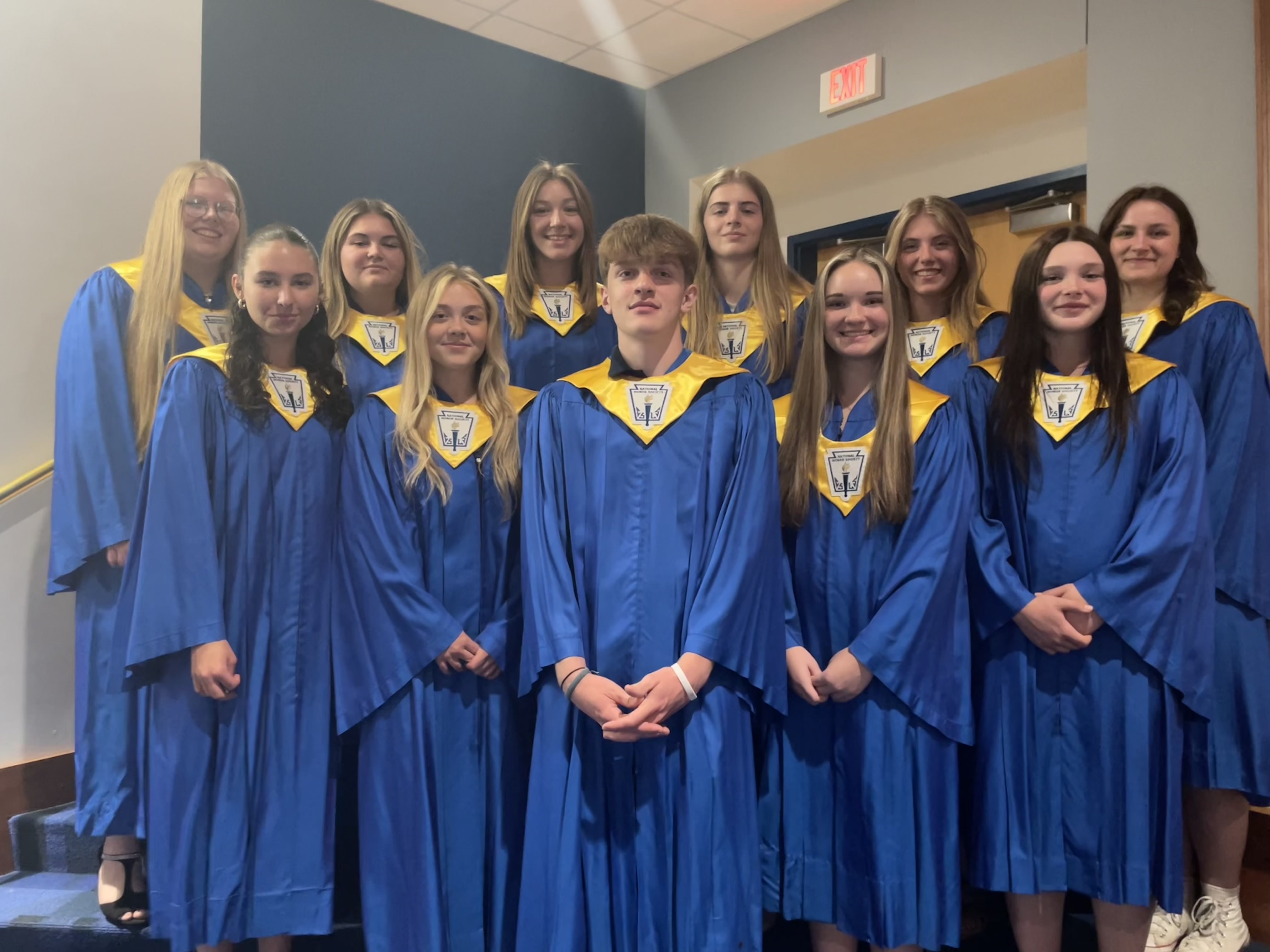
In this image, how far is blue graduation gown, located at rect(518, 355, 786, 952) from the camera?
193 centimetres

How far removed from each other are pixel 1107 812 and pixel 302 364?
7.15 feet

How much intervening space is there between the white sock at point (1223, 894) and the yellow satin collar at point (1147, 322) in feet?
4.81

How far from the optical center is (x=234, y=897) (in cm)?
211

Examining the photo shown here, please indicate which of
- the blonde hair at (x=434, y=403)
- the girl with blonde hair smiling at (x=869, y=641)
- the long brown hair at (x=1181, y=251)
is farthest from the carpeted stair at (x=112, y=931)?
the long brown hair at (x=1181, y=251)

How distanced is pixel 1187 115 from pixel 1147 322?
5.04ft

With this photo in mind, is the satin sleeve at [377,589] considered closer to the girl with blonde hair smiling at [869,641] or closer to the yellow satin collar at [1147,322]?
the girl with blonde hair smiling at [869,641]

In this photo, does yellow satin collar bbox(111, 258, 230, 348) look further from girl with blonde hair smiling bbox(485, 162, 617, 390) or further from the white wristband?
the white wristband

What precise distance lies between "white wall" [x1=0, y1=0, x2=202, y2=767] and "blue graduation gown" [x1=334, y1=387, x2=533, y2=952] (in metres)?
1.89

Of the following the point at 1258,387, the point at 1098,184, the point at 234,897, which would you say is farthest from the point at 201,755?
the point at 1098,184

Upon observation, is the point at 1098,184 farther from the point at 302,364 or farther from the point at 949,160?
the point at 302,364

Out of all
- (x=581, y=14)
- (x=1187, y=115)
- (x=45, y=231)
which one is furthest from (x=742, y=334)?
(x=581, y=14)

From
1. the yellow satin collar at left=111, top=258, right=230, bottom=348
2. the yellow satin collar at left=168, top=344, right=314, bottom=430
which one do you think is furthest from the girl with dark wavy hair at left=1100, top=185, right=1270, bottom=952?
the yellow satin collar at left=111, top=258, right=230, bottom=348

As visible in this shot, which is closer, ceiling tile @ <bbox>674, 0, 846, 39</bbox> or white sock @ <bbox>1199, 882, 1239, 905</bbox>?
white sock @ <bbox>1199, 882, 1239, 905</bbox>

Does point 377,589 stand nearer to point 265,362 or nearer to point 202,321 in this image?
point 265,362
